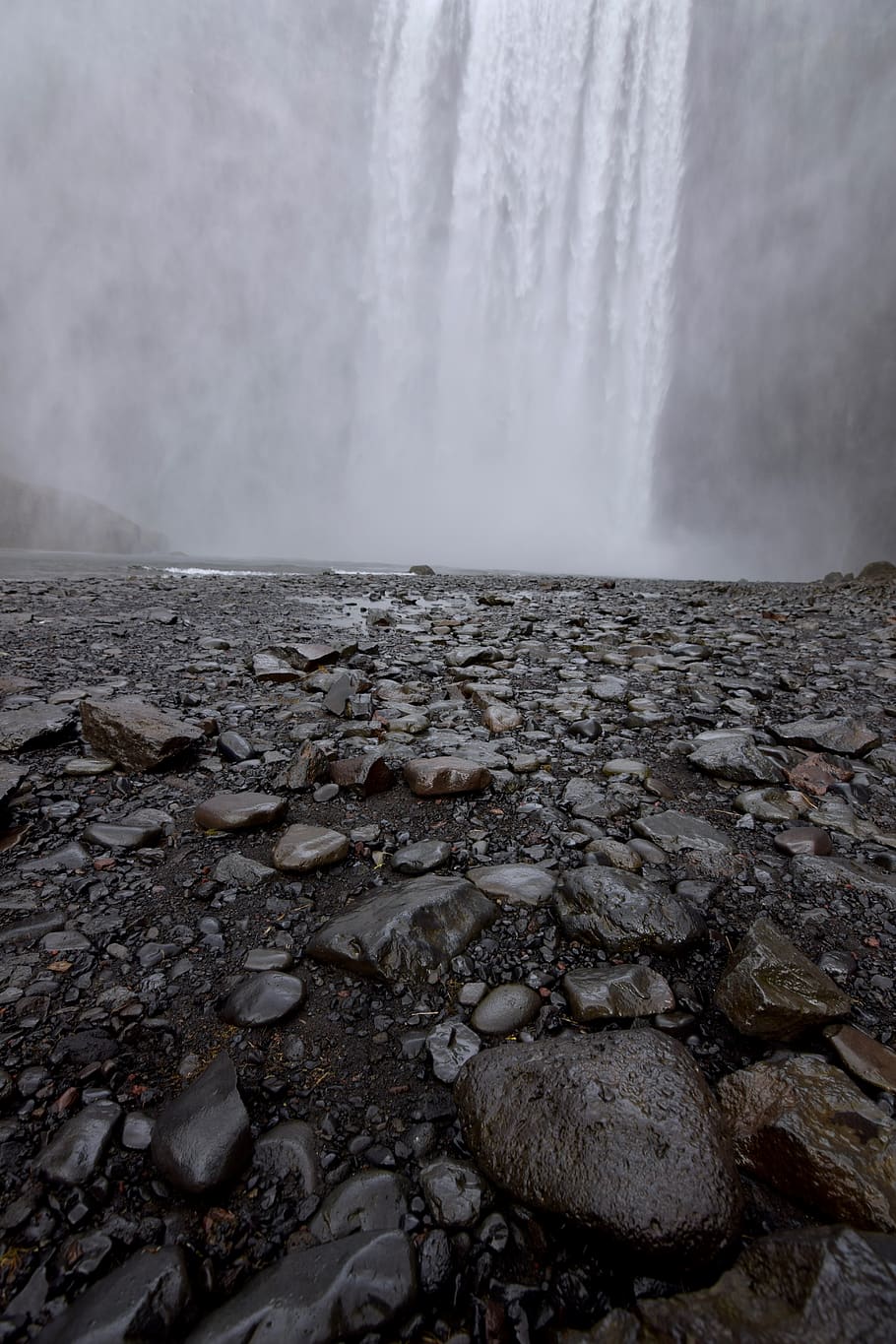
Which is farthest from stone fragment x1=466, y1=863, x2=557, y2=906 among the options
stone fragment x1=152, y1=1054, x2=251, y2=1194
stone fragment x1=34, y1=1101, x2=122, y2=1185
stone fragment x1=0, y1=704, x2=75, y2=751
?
stone fragment x1=0, y1=704, x2=75, y2=751

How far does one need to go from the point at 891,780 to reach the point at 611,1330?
3.02m

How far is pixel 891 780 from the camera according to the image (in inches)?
116

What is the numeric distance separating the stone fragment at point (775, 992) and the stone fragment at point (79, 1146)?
1.48 meters

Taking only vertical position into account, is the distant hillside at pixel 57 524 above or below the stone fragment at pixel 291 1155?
above

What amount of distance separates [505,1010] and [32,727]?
2891mm

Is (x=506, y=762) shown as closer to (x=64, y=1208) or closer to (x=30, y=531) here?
(x=64, y=1208)

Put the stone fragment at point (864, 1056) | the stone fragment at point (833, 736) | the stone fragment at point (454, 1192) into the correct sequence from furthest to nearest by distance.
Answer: the stone fragment at point (833, 736) < the stone fragment at point (864, 1056) < the stone fragment at point (454, 1192)

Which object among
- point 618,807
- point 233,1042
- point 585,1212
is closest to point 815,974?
point 585,1212

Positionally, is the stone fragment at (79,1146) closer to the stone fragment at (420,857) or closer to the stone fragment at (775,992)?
the stone fragment at (420,857)

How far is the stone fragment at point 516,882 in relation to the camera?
1903 mm

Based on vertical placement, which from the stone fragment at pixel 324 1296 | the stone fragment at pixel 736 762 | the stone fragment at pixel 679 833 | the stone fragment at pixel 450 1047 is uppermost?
the stone fragment at pixel 736 762

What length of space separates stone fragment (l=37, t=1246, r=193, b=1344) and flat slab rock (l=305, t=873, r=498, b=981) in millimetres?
744

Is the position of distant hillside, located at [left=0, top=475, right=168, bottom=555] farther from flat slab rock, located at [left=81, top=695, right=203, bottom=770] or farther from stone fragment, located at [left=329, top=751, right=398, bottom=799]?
stone fragment, located at [left=329, top=751, right=398, bottom=799]

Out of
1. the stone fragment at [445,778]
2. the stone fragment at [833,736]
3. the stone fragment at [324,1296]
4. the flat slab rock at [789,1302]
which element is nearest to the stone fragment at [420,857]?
the stone fragment at [445,778]
